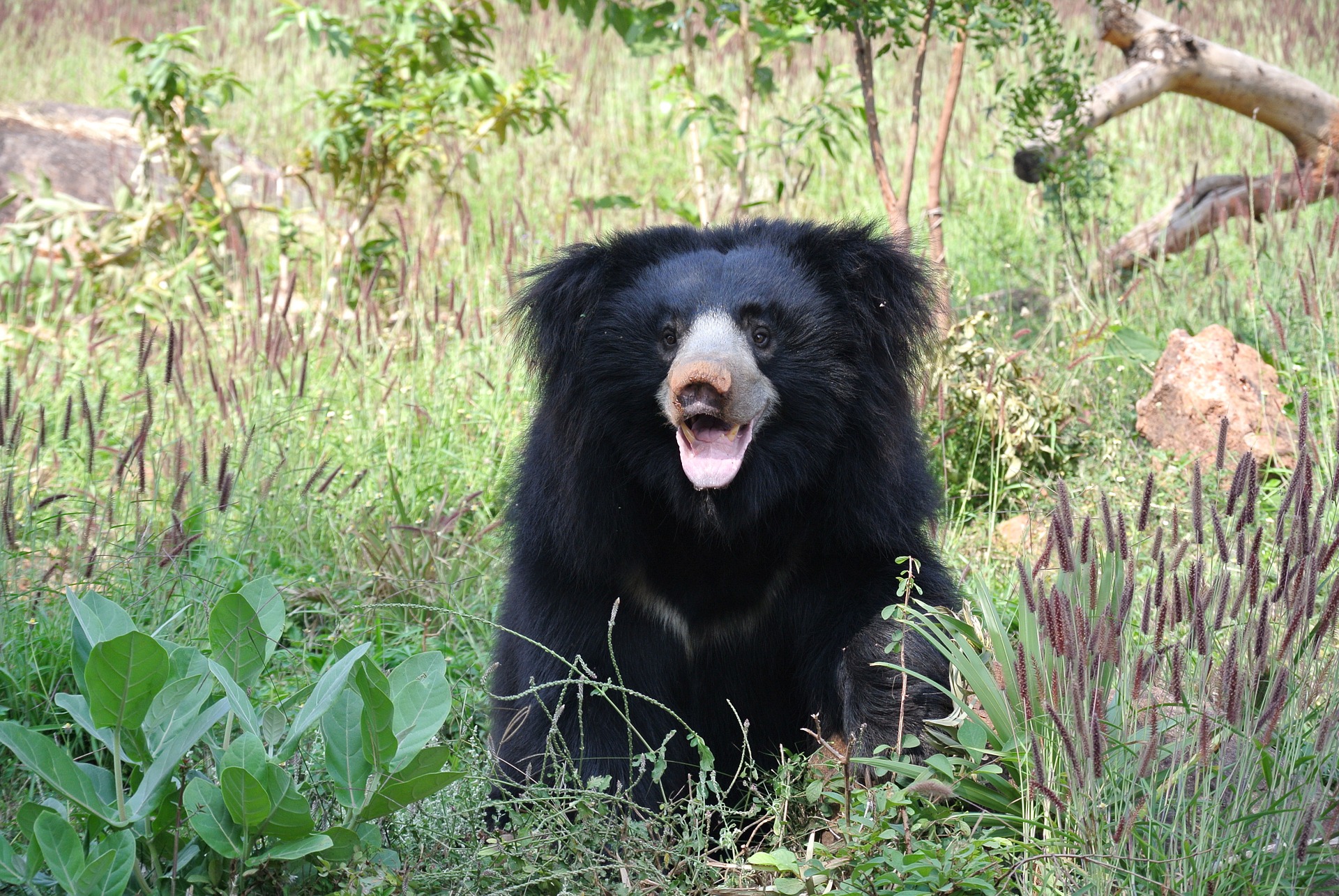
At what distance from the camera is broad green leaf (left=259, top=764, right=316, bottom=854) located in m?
1.96

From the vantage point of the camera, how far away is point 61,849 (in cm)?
190

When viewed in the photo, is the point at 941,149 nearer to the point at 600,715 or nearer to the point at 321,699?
the point at 600,715

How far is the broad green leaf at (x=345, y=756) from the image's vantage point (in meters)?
2.03

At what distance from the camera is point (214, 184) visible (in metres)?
6.25

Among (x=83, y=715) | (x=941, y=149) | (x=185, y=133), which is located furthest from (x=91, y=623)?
(x=185, y=133)

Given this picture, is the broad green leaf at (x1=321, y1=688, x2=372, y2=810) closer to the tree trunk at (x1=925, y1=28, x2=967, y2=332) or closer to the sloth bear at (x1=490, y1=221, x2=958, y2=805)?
the sloth bear at (x1=490, y1=221, x2=958, y2=805)

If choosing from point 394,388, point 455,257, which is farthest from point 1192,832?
point 455,257

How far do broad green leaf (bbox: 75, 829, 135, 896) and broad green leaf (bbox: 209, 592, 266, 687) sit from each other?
31 cm

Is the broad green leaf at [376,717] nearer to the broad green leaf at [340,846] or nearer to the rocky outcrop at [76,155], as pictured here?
the broad green leaf at [340,846]

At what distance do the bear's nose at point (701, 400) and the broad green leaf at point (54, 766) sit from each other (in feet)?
4.00

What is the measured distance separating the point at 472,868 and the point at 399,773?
214mm

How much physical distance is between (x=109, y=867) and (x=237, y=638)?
410 mm

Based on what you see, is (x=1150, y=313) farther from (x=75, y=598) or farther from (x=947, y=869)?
(x=75, y=598)

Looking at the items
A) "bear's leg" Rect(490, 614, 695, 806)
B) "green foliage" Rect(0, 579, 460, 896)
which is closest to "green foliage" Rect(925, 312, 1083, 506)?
"bear's leg" Rect(490, 614, 695, 806)
